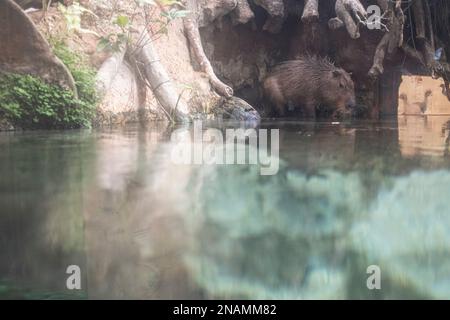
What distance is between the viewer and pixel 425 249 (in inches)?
40.3

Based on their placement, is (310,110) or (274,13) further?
(310,110)

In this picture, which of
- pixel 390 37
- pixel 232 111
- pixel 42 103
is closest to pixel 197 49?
pixel 232 111

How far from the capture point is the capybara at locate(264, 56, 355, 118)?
24.8 ft

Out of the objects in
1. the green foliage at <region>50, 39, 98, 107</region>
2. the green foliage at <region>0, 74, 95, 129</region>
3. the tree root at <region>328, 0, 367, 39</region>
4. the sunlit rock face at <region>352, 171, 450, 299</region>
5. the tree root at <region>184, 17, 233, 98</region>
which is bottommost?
the sunlit rock face at <region>352, 171, 450, 299</region>

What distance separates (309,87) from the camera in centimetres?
761

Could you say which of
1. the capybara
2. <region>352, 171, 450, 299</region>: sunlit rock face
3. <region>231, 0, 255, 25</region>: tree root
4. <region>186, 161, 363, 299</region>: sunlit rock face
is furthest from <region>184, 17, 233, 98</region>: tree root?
<region>352, 171, 450, 299</region>: sunlit rock face

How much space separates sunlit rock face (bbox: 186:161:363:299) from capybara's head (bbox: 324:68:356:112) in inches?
243

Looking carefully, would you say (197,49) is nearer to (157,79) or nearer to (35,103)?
(157,79)

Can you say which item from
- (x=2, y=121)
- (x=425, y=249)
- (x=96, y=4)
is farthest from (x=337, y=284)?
(x=96, y=4)

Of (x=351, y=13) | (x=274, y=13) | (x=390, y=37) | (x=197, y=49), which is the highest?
(x=274, y=13)

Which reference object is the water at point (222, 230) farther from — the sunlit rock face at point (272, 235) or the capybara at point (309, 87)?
the capybara at point (309, 87)

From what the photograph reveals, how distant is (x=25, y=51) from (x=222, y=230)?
356 centimetres

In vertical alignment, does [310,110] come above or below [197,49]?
below

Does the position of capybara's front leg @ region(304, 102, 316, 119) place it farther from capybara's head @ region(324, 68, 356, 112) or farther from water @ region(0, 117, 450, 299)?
water @ region(0, 117, 450, 299)
